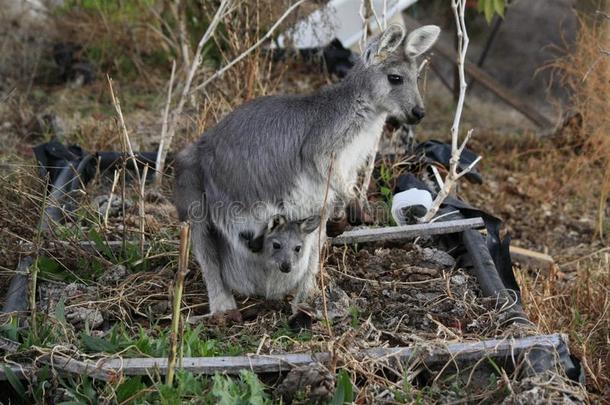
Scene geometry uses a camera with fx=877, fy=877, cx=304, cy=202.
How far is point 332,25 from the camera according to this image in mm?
8508

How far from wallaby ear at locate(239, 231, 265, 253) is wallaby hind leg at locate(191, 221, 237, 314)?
169mm

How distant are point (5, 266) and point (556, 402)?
3318 mm

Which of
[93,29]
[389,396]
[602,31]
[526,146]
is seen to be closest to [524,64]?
[526,146]

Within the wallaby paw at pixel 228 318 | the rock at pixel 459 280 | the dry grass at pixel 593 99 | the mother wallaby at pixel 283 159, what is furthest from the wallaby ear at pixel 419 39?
the dry grass at pixel 593 99

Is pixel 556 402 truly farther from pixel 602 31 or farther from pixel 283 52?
pixel 283 52

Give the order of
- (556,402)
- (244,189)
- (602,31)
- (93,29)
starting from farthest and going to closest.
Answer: (93,29) < (602,31) < (244,189) < (556,402)

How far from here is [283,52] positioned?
852 centimetres

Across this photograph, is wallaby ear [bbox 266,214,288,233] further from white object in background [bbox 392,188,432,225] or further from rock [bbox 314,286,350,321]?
white object in background [bbox 392,188,432,225]

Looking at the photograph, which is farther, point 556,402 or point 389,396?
point 389,396

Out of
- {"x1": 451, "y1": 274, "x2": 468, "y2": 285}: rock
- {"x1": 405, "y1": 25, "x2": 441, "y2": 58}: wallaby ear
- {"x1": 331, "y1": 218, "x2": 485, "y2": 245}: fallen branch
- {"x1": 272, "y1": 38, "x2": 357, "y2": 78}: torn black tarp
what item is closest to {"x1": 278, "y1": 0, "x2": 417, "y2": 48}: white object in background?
{"x1": 272, "y1": 38, "x2": 357, "y2": 78}: torn black tarp

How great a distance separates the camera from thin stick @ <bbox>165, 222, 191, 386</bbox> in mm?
3438

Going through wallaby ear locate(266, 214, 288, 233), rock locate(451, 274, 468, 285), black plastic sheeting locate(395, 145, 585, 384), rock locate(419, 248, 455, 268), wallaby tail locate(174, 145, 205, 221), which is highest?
wallaby tail locate(174, 145, 205, 221)

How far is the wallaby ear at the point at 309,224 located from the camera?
475 cm

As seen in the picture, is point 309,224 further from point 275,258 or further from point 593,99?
point 593,99
